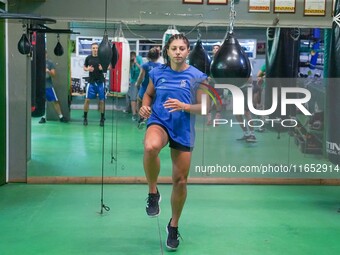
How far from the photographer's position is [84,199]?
5195mm

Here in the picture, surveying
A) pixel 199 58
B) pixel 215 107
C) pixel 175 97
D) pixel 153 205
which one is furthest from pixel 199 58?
pixel 153 205

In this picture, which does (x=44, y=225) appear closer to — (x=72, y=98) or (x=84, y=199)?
(x=84, y=199)

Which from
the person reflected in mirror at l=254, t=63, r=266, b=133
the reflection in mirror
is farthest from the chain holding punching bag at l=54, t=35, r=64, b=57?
the person reflected in mirror at l=254, t=63, r=266, b=133

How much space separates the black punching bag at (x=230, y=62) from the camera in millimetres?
4070

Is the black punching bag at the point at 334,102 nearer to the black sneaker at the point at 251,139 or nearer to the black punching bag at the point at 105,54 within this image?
the black sneaker at the point at 251,139

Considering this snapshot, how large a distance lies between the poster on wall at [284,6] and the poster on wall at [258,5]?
0.10m

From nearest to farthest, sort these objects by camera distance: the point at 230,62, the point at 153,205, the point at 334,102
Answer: the point at 153,205 < the point at 230,62 < the point at 334,102

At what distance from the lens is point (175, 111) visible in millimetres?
3660

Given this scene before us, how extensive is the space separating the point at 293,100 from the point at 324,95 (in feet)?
1.14

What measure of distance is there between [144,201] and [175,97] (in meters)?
1.77

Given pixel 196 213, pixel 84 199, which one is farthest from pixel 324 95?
pixel 84 199

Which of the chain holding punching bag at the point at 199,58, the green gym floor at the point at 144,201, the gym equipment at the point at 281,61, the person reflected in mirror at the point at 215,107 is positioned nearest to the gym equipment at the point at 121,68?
the green gym floor at the point at 144,201

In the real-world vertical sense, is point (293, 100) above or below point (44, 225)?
above

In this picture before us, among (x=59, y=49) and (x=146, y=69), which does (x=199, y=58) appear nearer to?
(x=146, y=69)
